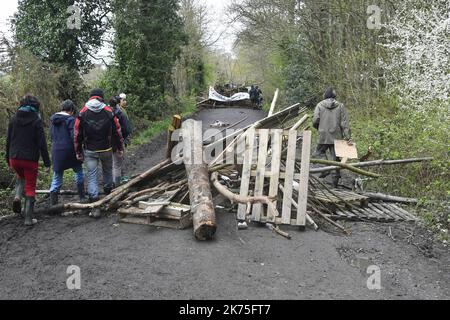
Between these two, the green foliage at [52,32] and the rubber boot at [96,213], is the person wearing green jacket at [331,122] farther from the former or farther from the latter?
the green foliage at [52,32]

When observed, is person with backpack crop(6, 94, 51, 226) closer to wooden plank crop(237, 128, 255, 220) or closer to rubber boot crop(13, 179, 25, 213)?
rubber boot crop(13, 179, 25, 213)

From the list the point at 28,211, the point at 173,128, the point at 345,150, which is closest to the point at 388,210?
the point at 345,150

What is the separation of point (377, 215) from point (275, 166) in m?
1.83

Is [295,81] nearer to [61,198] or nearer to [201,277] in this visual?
[61,198]

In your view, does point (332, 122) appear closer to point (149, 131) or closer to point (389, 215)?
point (389, 215)

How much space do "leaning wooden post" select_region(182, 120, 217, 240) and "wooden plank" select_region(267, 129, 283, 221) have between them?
91cm

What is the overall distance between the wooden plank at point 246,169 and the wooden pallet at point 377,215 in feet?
4.65

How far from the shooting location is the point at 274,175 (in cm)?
666

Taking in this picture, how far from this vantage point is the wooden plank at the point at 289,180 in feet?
20.8

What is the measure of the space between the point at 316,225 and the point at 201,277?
230 cm

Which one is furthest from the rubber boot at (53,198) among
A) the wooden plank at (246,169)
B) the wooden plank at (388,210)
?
the wooden plank at (388,210)

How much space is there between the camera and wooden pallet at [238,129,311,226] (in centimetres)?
639

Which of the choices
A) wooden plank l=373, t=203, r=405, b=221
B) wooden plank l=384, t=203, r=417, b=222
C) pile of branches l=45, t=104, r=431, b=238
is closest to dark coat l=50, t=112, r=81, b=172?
pile of branches l=45, t=104, r=431, b=238

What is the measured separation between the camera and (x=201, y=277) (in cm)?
474
